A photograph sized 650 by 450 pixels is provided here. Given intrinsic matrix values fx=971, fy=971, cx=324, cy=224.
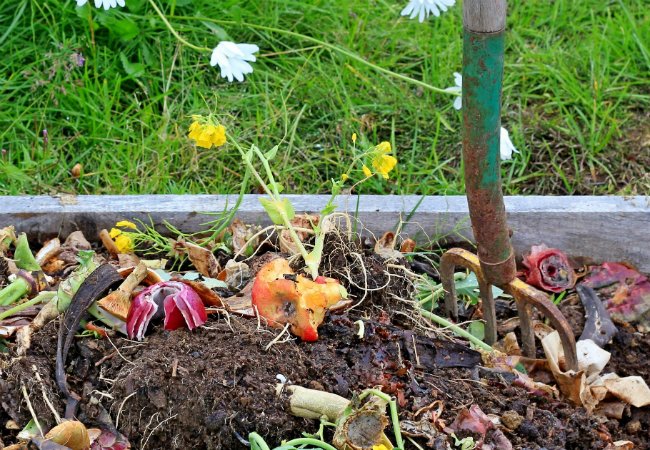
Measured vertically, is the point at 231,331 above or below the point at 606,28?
below

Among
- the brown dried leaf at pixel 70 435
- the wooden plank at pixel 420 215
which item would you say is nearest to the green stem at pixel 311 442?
the brown dried leaf at pixel 70 435

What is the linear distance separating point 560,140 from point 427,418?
1474 mm

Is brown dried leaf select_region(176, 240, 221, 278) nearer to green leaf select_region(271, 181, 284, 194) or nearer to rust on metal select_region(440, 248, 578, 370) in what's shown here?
green leaf select_region(271, 181, 284, 194)

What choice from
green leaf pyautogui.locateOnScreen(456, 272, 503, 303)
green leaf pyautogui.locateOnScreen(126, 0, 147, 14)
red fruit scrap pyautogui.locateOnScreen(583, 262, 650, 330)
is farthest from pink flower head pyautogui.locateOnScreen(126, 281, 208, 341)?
green leaf pyautogui.locateOnScreen(126, 0, 147, 14)

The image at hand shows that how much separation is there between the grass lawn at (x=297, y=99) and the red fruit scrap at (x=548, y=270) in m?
0.41

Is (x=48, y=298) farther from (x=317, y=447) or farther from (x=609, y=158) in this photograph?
(x=609, y=158)

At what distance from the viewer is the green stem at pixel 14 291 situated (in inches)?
85.0

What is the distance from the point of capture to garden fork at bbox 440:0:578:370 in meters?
1.80

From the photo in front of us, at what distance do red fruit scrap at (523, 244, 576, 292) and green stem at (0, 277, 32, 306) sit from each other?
125 cm

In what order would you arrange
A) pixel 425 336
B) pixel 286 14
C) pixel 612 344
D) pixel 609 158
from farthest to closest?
1. pixel 286 14
2. pixel 609 158
3. pixel 612 344
4. pixel 425 336

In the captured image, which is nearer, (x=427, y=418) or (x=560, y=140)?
(x=427, y=418)

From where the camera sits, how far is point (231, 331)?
1.98 m

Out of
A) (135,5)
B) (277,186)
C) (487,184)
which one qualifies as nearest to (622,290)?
(487,184)

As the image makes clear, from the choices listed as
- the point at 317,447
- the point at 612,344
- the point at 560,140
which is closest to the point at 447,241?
the point at 612,344
